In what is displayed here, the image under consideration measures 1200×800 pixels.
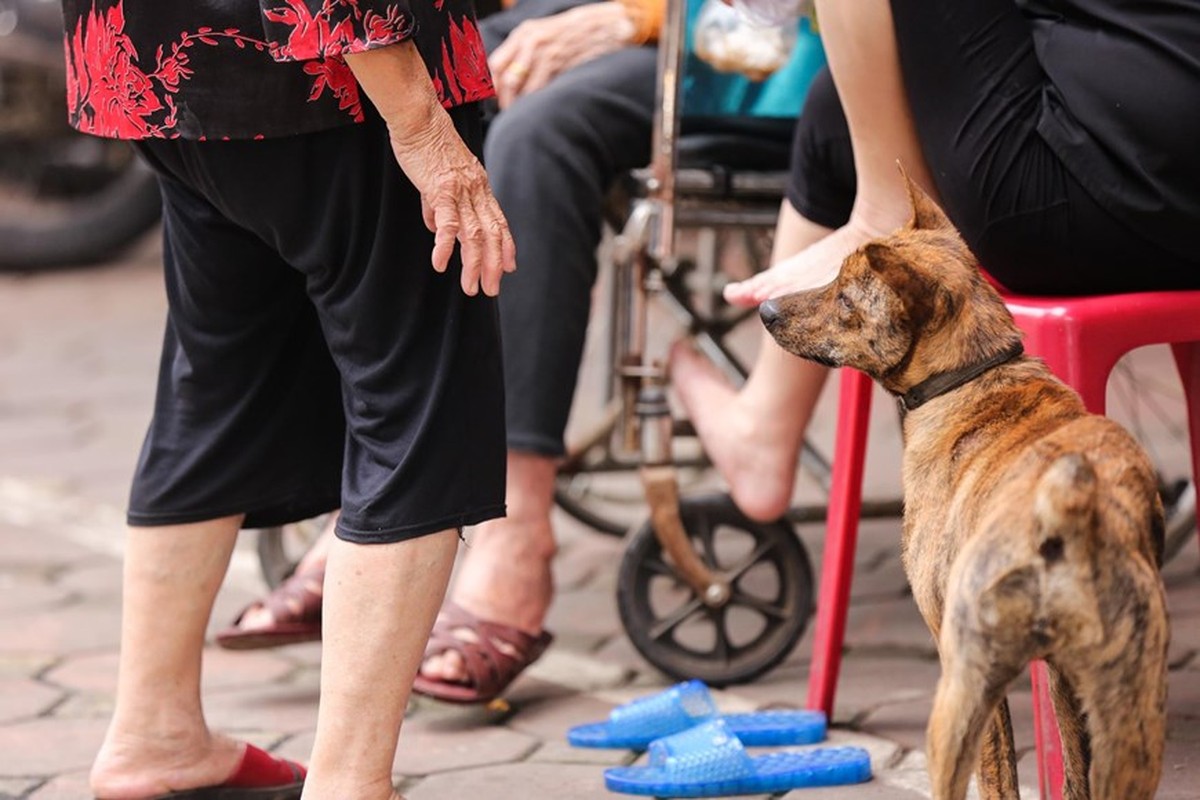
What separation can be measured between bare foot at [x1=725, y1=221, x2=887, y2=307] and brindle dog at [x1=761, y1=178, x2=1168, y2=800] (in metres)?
0.32

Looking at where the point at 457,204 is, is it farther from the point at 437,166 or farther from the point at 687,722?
the point at 687,722

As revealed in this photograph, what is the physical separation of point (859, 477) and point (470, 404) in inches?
29.2

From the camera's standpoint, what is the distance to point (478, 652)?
2668 mm

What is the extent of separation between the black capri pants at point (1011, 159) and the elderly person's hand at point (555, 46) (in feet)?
3.21

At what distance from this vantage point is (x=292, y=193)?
1.98 m

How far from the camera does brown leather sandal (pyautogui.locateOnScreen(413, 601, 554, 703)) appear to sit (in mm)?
2645

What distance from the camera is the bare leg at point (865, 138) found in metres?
2.17

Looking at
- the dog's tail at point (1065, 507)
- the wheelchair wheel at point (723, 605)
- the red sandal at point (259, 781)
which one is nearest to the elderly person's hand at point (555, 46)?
the wheelchair wheel at point (723, 605)

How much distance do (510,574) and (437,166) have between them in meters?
1.03

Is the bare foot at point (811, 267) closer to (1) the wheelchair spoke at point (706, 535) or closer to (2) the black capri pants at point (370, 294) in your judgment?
(2) the black capri pants at point (370, 294)

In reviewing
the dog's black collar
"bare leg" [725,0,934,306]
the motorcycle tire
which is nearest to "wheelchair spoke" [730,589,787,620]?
"bare leg" [725,0,934,306]

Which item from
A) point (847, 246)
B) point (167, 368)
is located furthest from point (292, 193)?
point (847, 246)

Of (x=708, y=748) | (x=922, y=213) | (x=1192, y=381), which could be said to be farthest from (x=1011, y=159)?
(x=708, y=748)

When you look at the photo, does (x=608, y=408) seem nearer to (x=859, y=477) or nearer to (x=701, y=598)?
(x=701, y=598)
